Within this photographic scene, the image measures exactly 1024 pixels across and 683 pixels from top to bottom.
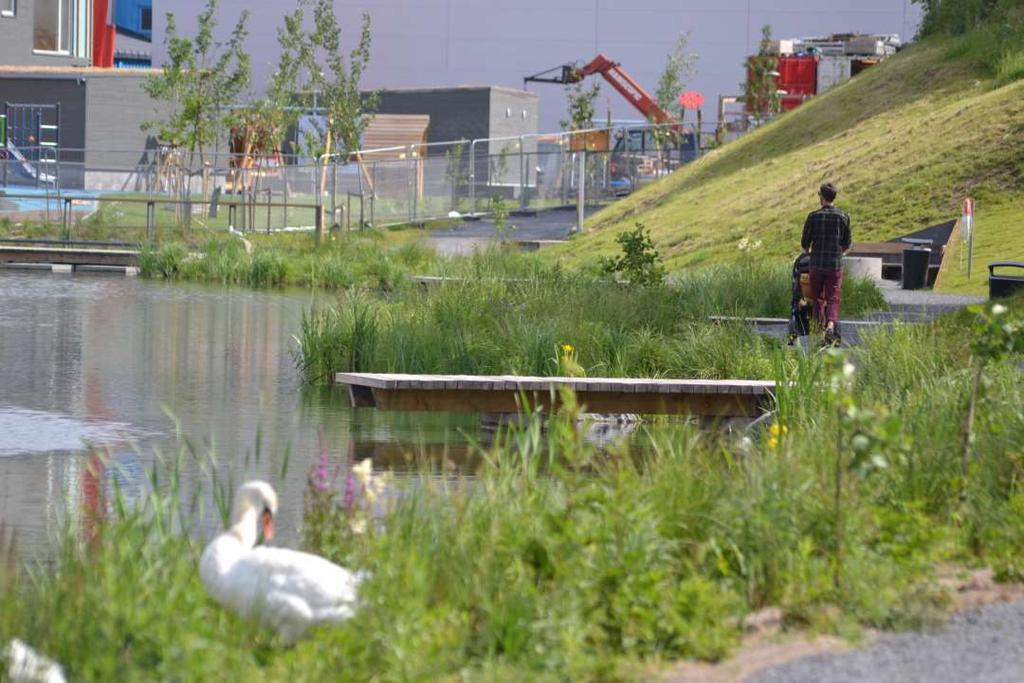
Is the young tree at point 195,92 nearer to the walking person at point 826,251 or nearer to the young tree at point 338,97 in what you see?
the young tree at point 338,97

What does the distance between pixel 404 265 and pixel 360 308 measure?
1436 centimetres

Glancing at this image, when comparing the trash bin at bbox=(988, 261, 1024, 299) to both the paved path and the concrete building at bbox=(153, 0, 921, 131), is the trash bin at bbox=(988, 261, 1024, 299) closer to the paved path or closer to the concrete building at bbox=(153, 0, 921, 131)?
the paved path

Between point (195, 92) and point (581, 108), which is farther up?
point (581, 108)

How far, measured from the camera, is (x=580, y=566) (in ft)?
22.0

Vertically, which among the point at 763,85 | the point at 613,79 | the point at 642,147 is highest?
the point at 613,79

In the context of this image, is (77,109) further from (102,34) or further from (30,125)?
(102,34)

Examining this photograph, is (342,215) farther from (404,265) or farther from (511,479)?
(511,479)

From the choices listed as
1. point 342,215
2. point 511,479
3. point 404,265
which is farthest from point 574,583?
point 342,215

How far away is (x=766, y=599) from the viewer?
7004 mm

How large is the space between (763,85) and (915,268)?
30.1 m

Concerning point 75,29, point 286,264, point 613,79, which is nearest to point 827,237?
point 286,264

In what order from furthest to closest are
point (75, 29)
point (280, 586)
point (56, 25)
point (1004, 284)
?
point (75, 29) → point (56, 25) → point (1004, 284) → point (280, 586)

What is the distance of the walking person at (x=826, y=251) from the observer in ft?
55.0

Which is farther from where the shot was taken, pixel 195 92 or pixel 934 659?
pixel 195 92
